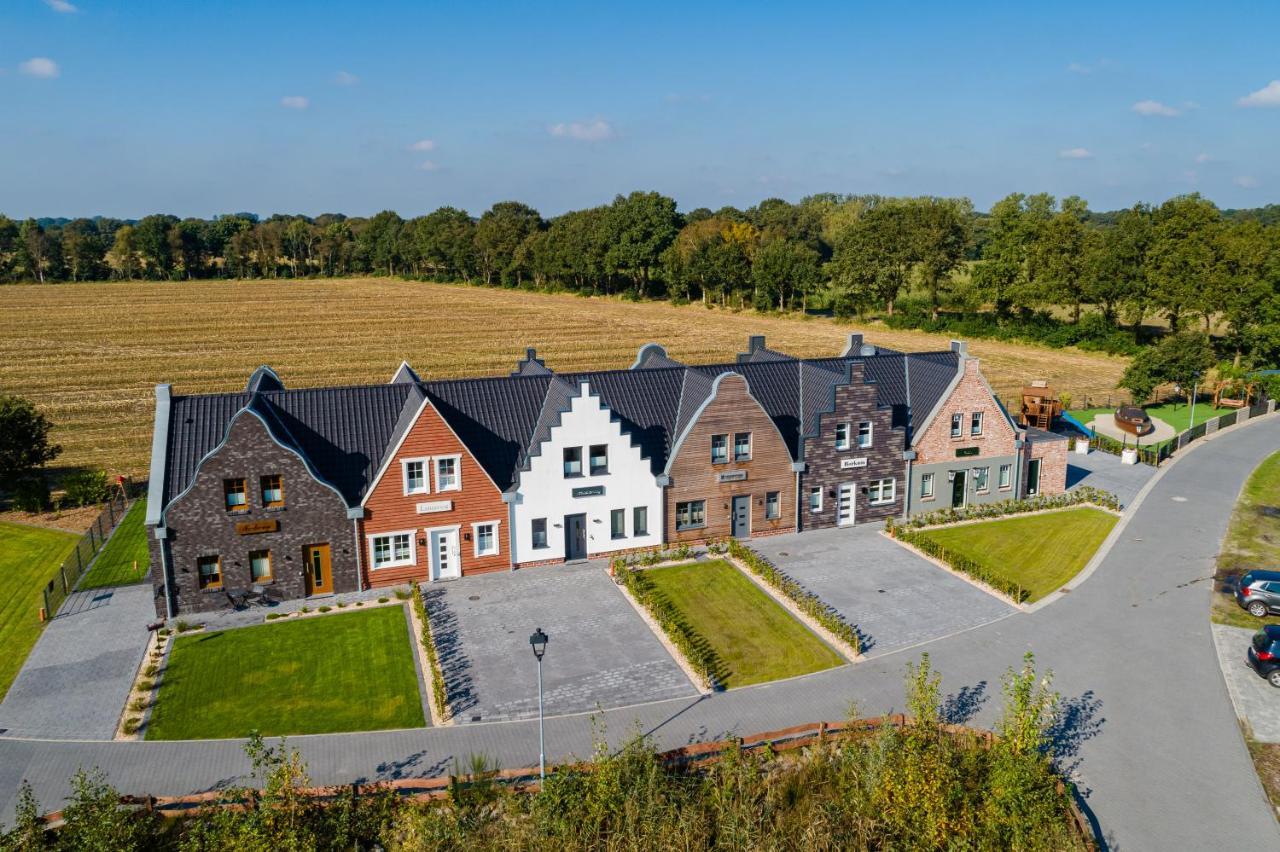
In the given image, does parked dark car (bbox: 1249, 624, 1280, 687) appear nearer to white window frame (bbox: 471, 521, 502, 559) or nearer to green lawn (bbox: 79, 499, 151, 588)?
white window frame (bbox: 471, 521, 502, 559)

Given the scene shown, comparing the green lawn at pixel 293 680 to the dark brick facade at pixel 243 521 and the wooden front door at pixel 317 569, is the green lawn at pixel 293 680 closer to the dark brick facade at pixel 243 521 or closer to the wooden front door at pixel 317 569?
the wooden front door at pixel 317 569

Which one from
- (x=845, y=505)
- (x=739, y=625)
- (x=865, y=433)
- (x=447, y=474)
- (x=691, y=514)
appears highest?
(x=865, y=433)

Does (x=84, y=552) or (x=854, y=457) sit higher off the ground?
(x=854, y=457)

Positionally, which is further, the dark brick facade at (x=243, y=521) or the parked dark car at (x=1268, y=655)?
the dark brick facade at (x=243, y=521)

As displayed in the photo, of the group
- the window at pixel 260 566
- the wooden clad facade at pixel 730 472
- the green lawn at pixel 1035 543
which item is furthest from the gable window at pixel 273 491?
the green lawn at pixel 1035 543

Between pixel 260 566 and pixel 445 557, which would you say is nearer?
pixel 260 566

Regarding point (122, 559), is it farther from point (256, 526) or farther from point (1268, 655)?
point (1268, 655)

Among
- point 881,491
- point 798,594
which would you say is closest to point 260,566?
point 798,594
